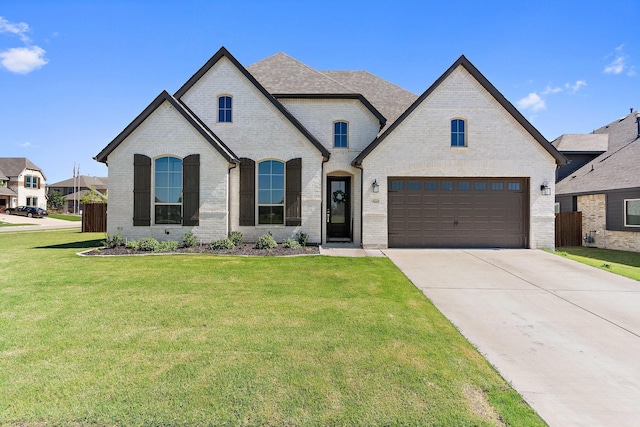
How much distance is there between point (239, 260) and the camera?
381 inches

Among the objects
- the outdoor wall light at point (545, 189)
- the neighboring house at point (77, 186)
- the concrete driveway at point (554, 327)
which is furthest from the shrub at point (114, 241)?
the neighboring house at point (77, 186)

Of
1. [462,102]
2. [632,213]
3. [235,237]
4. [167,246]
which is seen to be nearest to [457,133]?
[462,102]

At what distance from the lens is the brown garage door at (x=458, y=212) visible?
481 inches

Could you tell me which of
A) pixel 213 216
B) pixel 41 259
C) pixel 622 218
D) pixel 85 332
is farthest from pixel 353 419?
pixel 622 218

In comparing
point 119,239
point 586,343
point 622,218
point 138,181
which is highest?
point 138,181

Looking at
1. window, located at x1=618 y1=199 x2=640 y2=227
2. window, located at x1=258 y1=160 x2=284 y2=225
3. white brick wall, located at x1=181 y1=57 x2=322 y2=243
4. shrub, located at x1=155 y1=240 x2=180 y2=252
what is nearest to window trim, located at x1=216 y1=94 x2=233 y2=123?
white brick wall, located at x1=181 y1=57 x2=322 y2=243

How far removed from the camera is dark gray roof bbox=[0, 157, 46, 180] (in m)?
48.6

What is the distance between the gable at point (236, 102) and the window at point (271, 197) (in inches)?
62.9

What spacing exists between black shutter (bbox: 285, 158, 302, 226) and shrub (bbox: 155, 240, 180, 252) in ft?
14.0

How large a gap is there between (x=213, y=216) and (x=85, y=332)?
25.8 ft

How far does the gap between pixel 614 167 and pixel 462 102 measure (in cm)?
1011

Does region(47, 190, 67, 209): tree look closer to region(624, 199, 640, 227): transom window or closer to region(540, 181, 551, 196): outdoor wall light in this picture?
region(540, 181, 551, 196): outdoor wall light

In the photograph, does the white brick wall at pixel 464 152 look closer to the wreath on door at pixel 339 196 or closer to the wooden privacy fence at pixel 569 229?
the wreath on door at pixel 339 196

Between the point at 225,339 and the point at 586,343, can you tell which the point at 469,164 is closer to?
the point at 586,343
